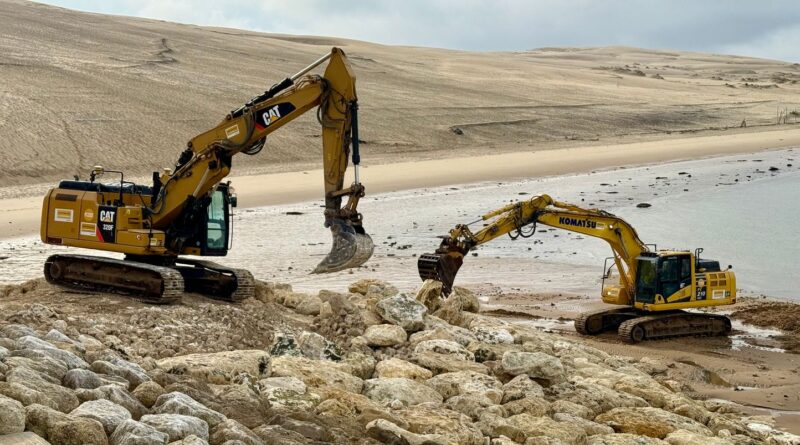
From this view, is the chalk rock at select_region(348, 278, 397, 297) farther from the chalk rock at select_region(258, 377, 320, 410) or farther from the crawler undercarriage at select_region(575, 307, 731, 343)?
the chalk rock at select_region(258, 377, 320, 410)

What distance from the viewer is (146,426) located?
870cm

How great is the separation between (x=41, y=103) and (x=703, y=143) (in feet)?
100

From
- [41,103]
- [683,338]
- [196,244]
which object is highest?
[41,103]

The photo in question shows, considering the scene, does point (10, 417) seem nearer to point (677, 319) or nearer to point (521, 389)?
point (521, 389)

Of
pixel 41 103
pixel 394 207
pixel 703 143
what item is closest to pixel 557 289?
pixel 394 207

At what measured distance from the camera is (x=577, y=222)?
20469mm

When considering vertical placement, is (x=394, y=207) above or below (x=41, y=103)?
below

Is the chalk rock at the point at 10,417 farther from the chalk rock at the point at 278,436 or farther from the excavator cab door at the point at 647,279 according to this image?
the excavator cab door at the point at 647,279

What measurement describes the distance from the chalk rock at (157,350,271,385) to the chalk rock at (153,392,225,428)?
1.70 metres

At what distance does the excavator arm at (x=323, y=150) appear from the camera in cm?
1466

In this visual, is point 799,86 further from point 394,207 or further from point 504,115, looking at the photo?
point 394,207

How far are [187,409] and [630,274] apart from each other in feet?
42.2

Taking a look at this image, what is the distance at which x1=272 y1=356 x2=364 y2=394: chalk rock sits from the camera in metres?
11.9

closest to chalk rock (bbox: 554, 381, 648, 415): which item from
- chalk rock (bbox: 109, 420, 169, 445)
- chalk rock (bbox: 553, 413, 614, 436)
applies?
chalk rock (bbox: 553, 413, 614, 436)
